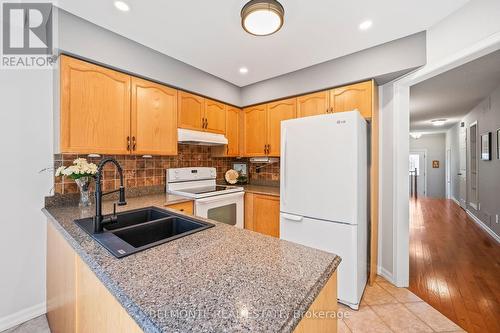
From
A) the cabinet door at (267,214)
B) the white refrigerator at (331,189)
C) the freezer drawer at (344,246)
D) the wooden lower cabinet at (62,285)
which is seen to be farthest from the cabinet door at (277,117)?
the wooden lower cabinet at (62,285)

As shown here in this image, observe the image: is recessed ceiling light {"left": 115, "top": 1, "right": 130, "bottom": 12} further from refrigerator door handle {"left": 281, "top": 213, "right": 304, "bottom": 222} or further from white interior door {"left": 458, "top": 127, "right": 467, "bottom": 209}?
white interior door {"left": 458, "top": 127, "right": 467, "bottom": 209}

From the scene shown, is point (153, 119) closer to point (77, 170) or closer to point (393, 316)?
point (77, 170)

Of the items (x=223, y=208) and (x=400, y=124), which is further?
(x=223, y=208)

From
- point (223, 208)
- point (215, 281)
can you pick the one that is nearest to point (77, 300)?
point (215, 281)

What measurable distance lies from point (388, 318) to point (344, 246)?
2.10 ft

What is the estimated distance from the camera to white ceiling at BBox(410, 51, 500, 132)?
→ 8.70ft

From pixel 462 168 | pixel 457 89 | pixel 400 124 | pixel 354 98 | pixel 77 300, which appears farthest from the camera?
pixel 462 168

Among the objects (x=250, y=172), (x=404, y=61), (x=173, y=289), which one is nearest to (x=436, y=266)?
(x=404, y=61)

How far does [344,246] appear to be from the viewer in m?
1.80

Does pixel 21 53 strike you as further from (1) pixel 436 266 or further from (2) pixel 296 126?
(1) pixel 436 266

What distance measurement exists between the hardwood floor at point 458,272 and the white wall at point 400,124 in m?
0.34

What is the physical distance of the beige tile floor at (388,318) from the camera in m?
1.61

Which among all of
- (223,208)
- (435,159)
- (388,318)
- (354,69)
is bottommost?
(388,318)

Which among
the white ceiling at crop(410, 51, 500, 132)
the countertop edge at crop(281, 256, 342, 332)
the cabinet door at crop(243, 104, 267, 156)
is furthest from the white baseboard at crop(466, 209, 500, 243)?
the countertop edge at crop(281, 256, 342, 332)
